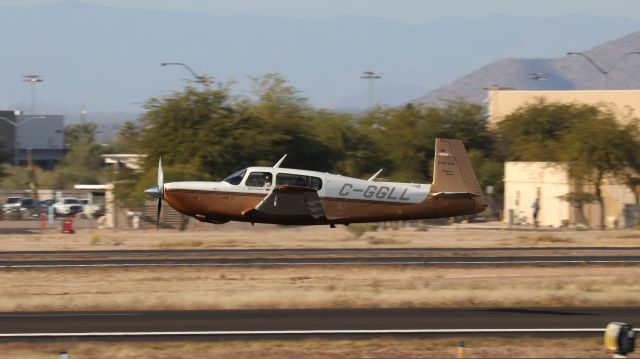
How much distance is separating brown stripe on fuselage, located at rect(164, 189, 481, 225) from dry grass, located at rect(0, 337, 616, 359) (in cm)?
867

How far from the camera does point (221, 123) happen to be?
5694 centimetres

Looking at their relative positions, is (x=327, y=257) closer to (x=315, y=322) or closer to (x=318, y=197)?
(x=318, y=197)

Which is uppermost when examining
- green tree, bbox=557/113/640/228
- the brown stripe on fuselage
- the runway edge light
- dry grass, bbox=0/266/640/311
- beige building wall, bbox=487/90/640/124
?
beige building wall, bbox=487/90/640/124

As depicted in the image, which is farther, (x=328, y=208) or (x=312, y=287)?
(x=328, y=208)

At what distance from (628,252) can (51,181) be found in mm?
82647

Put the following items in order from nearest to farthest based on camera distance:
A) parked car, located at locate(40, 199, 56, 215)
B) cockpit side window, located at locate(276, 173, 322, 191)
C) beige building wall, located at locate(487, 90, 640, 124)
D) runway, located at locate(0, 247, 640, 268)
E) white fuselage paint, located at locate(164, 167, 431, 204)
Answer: cockpit side window, located at locate(276, 173, 322, 191) → white fuselage paint, located at locate(164, 167, 431, 204) → runway, located at locate(0, 247, 640, 268) → parked car, located at locate(40, 199, 56, 215) → beige building wall, located at locate(487, 90, 640, 124)

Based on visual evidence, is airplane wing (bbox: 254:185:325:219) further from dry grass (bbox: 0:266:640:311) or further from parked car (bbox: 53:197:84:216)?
parked car (bbox: 53:197:84:216)

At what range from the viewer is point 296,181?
2470 centimetres

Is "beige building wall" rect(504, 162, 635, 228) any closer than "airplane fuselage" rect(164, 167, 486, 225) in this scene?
No

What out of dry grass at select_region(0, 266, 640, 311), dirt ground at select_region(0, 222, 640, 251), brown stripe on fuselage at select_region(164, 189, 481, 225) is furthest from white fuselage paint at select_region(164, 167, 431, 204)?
dirt ground at select_region(0, 222, 640, 251)

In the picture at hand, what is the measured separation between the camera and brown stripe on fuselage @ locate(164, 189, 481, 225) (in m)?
24.8

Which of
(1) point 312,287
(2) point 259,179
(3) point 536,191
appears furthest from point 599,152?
(1) point 312,287

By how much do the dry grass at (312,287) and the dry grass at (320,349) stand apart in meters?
4.73

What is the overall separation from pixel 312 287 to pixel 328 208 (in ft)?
6.99
